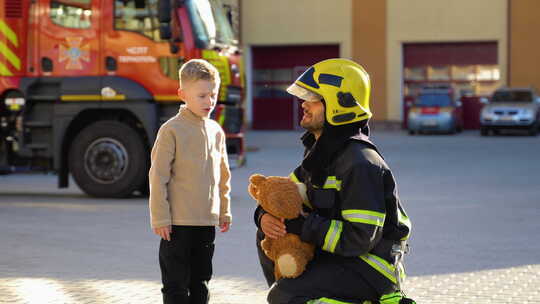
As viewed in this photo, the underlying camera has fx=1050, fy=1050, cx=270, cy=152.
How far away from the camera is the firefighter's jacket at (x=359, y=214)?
4.39m

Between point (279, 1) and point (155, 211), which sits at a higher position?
point (279, 1)

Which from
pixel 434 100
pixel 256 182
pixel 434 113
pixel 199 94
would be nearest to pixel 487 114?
pixel 434 113

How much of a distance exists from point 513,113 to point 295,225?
32.9 metres

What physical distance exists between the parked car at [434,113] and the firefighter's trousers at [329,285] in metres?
33.6

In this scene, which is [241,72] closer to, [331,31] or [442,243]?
[442,243]

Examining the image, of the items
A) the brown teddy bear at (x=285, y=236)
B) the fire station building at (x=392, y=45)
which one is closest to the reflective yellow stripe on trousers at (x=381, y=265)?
the brown teddy bear at (x=285, y=236)

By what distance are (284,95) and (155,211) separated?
38.7 metres

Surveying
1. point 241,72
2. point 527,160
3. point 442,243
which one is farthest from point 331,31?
point 442,243

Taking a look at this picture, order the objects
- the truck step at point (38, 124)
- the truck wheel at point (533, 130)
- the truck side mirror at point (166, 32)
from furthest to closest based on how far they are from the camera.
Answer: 1. the truck wheel at point (533, 130)
2. the truck step at point (38, 124)
3. the truck side mirror at point (166, 32)

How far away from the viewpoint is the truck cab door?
45.5ft

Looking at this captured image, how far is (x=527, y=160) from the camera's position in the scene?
23.3 metres

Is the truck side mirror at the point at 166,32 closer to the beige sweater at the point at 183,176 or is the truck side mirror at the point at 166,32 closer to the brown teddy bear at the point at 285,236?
the beige sweater at the point at 183,176

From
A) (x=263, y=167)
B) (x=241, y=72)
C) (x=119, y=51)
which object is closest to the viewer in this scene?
(x=119, y=51)

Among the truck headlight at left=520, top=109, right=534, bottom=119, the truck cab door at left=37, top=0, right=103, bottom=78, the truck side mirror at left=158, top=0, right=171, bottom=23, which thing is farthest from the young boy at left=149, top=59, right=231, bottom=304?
the truck headlight at left=520, top=109, right=534, bottom=119
